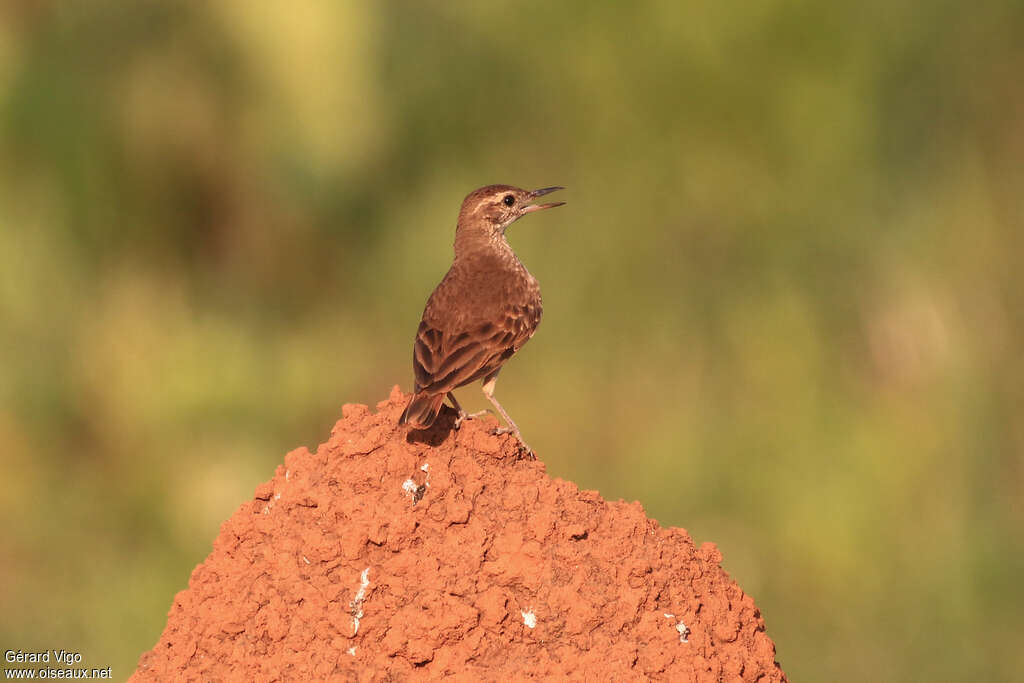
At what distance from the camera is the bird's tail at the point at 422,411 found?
24.5 ft

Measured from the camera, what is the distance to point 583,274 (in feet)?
51.1

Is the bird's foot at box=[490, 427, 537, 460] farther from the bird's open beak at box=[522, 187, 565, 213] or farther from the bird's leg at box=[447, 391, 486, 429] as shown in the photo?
the bird's open beak at box=[522, 187, 565, 213]

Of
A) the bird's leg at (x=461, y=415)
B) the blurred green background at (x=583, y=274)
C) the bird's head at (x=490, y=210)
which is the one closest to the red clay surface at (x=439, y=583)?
the bird's leg at (x=461, y=415)

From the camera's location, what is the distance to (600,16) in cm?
1642

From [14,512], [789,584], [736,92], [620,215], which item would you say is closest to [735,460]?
[789,584]

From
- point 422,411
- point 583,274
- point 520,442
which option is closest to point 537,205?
point 520,442

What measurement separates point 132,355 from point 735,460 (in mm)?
6107

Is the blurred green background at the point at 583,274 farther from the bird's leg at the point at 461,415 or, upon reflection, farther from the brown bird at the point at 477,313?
the bird's leg at the point at 461,415

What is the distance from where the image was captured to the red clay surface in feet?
23.3

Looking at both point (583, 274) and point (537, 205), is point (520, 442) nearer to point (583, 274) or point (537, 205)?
point (537, 205)

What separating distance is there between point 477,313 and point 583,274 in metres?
6.75

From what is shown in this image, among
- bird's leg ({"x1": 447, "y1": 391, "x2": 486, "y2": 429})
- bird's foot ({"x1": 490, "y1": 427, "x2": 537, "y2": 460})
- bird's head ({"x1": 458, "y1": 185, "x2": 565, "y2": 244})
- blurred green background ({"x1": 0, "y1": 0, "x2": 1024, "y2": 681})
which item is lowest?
bird's foot ({"x1": 490, "y1": 427, "x2": 537, "y2": 460})

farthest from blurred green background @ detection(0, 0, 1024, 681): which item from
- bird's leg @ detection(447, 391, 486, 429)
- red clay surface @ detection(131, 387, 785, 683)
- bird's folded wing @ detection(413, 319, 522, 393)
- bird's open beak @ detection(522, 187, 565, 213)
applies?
red clay surface @ detection(131, 387, 785, 683)

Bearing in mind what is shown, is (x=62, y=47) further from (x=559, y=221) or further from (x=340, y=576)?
(x=340, y=576)
